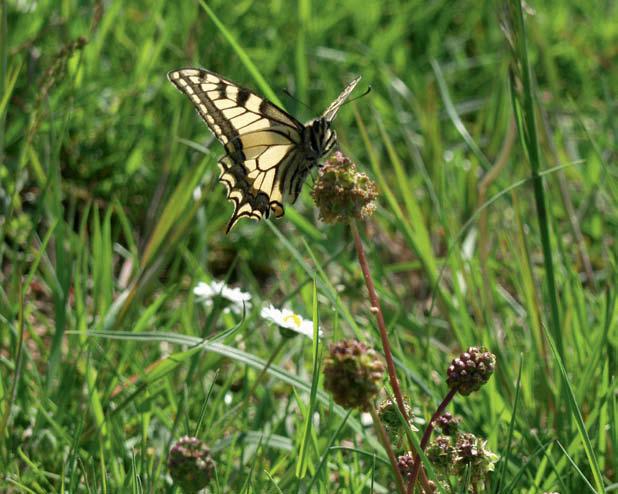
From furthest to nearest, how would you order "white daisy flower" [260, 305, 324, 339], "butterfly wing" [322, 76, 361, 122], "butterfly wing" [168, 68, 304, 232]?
"butterfly wing" [168, 68, 304, 232], "butterfly wing" [322, 76, 361, 122], "white daisy flower" [260, 305, 324, 339]

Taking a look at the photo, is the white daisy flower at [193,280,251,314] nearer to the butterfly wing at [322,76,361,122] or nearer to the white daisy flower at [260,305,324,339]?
the white daisy flower at [260,305,324,339]

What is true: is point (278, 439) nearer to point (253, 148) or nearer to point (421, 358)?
point (421, 358)

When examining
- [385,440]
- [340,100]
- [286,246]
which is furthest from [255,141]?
[385,440]

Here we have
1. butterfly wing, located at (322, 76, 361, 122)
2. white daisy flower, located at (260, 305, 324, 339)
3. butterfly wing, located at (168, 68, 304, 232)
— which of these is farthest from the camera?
butterfly wing, located at (168, 68, 304, 232)

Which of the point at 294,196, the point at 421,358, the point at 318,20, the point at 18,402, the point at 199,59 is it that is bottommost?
the point at 18,402

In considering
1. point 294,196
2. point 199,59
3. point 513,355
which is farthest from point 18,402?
point 199,59

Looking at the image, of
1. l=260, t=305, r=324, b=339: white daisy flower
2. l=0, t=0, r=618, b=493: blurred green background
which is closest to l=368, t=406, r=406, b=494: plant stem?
l=0, t=0, r=618, b=493: blurred green background

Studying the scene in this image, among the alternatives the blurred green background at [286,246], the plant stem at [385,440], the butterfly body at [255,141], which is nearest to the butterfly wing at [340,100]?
the butterfly body at [255,141]

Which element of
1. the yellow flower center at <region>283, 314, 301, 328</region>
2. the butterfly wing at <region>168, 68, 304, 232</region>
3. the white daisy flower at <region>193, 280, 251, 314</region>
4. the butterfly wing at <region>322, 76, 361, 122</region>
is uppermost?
the butterfly wing at <region>322, 76, 361, 122</region>
